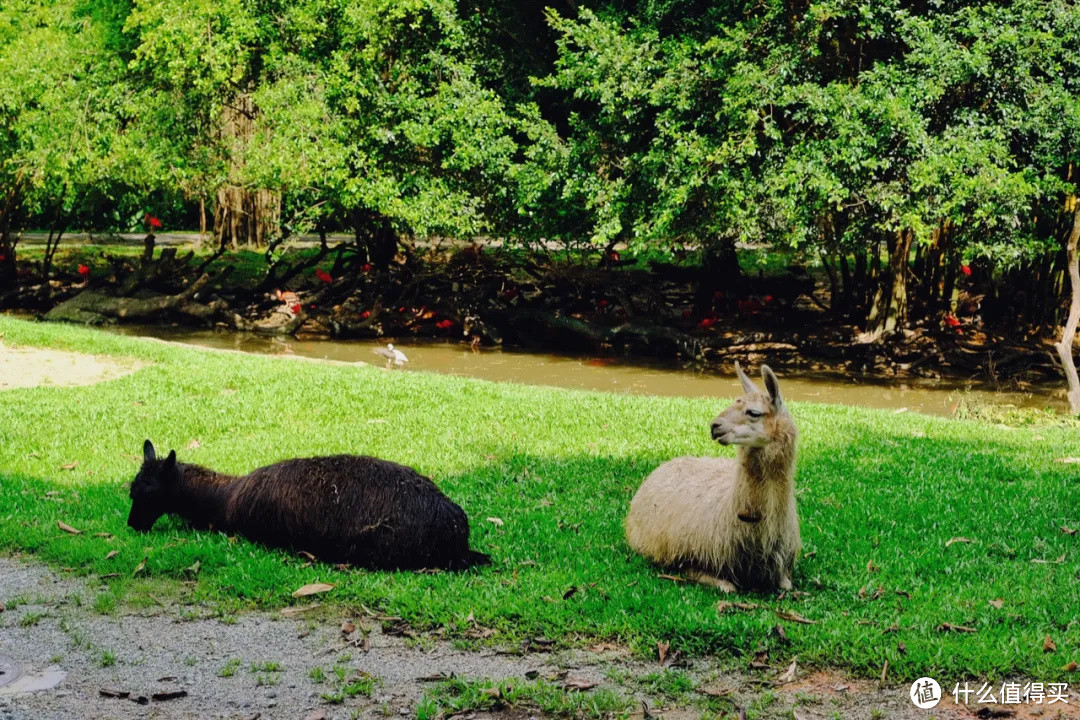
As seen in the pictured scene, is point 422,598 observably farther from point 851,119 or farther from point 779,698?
point 851,119

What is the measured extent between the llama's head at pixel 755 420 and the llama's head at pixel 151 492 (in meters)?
3.87

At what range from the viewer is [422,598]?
21.1 feet

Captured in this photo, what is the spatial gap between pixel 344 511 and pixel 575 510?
200cm

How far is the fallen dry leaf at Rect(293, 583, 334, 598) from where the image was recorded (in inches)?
259

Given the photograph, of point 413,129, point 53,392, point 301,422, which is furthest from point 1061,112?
point 53,392

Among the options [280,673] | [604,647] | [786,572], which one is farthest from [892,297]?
[280,673]

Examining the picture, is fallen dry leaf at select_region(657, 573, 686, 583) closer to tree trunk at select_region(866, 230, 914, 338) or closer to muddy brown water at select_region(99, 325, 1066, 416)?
muddy brown water at select_region(99, 325, 1066, 416)

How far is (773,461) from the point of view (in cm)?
639

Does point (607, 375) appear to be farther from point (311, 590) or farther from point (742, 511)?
A: point (311, 590)

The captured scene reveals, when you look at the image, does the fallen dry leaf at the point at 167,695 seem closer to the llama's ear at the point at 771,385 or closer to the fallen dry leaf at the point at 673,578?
the fallen dry leaf at the point at 673,578

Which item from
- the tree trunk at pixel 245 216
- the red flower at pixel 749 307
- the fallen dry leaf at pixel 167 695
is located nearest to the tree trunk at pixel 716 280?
the red flower at pixel 749 307

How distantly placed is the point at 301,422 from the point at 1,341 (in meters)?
6.63

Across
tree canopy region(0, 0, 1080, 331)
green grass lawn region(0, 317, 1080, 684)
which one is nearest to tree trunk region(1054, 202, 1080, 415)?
tree canopy region(0, 0, 1080, 331)

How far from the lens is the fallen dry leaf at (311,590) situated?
657 centimetres
